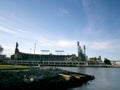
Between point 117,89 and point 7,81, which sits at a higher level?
point 7,81

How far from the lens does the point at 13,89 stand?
36219mm

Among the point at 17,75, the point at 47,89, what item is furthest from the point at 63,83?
the point at 17,75

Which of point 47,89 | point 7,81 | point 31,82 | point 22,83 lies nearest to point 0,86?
point 7,81

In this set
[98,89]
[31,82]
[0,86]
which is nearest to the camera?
[0,86]

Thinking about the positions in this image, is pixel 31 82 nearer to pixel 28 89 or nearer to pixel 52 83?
pixel 28 89

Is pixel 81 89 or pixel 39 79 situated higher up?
pixel 39 79

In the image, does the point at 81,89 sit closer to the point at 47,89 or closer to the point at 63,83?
the point at 63,83

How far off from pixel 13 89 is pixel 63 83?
57.5ft

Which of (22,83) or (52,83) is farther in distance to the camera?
(52,83)

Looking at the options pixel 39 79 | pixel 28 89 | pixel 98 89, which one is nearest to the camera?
pixel 28 89

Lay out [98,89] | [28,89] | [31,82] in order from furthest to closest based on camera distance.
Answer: [98,89] → [31,82] → [28,89]

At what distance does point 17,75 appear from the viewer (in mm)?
43094

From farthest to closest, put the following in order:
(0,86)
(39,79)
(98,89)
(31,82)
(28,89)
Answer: (98,89) → (39,79) → (31,82) → (28,89) → (0,86)

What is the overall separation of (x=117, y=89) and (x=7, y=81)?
30.9 meters
